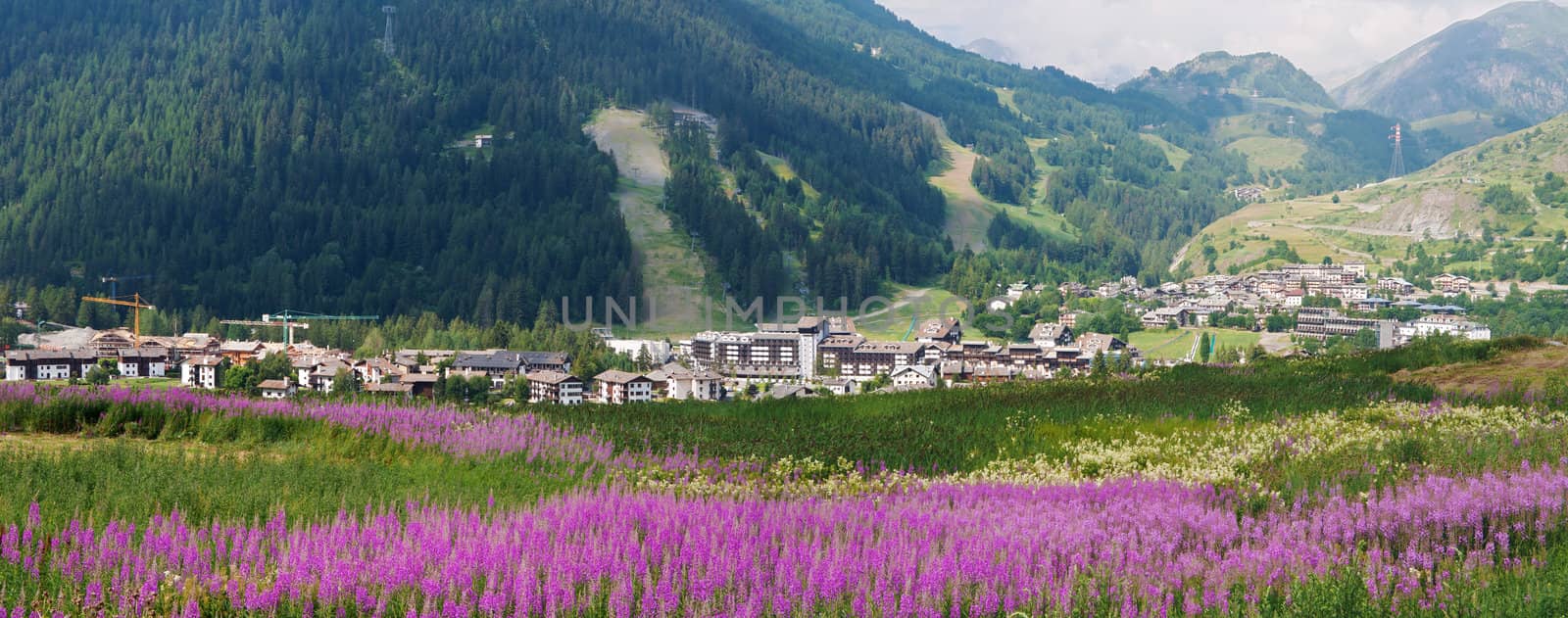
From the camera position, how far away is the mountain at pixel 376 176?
128m

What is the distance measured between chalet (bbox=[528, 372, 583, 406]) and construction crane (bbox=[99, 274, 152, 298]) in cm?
7454

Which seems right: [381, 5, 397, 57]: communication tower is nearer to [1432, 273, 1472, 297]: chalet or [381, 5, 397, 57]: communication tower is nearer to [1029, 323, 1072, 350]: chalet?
[1029, 323, 1072, 350]: chalet

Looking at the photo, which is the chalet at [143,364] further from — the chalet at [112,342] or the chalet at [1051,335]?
the chalet at [1051,335]

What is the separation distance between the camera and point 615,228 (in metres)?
138

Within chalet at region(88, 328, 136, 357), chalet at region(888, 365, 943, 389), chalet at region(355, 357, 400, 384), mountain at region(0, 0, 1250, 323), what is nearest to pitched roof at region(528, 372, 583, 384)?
chalet at region(355, 357, 400, 384)

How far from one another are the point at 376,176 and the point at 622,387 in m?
101

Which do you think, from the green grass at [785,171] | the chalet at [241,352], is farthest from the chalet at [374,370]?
the green grass at [785,171]

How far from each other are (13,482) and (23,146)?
180183 mm

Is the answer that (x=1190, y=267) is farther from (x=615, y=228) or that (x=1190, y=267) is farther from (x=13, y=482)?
(x=13, y=482)

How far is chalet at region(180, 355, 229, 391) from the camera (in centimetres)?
6994

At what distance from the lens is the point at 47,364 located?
233ft

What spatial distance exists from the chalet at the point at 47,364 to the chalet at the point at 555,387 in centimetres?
2503

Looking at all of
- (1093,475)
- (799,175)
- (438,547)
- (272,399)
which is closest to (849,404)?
(1093,475)

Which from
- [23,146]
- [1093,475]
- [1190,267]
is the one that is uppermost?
[23,146]
